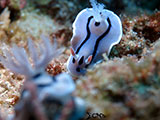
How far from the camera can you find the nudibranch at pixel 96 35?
2.83 m

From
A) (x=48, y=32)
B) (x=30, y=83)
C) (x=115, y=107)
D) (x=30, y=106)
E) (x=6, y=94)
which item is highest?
(x=48, y=32)

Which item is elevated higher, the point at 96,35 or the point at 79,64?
the point at 96,35

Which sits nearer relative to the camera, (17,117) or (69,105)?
(69,105)

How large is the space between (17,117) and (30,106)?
0.21m

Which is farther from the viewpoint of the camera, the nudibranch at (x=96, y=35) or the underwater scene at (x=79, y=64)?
the nudibranch at (x=96, y=35)

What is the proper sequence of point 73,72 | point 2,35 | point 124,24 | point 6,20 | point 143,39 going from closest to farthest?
point 73,72, point 143,39, point 124,24, point 2,35, point 6,20

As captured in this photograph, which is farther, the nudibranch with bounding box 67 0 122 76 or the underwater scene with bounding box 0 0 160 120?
the nudibranch with bounding box 67 0 122 76

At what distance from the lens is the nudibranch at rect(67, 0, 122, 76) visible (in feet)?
9.29

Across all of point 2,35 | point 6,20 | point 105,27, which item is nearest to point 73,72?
point 105,27

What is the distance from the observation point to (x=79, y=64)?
2.66m

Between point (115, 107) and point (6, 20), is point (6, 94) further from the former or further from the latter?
point (6, 20)

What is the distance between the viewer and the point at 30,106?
1.40m

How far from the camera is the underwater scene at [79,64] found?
142cm

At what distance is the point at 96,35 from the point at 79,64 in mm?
605
